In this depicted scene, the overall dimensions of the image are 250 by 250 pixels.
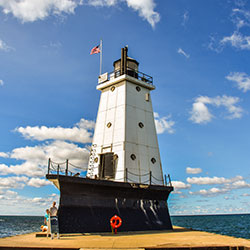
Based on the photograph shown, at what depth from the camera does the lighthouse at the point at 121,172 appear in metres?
16.0

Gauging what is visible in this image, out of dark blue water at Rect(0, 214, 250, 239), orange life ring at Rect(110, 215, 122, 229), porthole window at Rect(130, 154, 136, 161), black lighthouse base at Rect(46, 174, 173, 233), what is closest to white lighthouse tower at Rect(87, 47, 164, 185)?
porthole window at Rect(130, 154, 136, 161)

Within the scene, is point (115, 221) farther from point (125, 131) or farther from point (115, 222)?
point (125, 131)

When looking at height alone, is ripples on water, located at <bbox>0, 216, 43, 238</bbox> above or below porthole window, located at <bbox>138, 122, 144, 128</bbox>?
below

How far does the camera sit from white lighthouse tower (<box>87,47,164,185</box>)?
772 inches

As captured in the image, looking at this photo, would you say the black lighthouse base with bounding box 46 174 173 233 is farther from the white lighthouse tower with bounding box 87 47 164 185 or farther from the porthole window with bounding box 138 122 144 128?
the porthole window with bounding box 138 122 144 128

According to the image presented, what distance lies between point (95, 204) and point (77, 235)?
224 centimetres

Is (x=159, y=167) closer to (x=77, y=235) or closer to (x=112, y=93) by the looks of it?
(x=112, y=93)

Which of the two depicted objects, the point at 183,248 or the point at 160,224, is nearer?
the point at 183,248

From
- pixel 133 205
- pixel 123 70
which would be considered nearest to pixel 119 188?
pixel 133 205

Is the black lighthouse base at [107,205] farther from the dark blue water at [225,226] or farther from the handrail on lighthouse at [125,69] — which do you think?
the dark blue water at [225,226]

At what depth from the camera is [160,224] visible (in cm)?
1889

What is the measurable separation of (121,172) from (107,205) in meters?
2.70

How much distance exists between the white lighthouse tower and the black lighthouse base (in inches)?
44.2

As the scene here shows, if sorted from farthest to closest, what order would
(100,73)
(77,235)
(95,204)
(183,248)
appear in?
(100,73) → (95,204) → (77,235) → (183,248)
